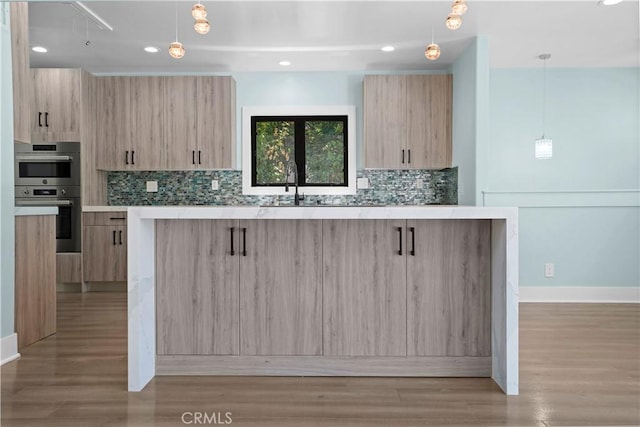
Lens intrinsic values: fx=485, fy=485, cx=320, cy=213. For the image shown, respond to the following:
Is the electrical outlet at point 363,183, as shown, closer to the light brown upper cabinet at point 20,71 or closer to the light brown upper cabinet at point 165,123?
the light brown upper cabinet at point 165,123

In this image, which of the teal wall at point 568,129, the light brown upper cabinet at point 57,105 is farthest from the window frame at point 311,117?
the light brown upper cabinet at point 57,105

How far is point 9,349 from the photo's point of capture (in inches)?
118

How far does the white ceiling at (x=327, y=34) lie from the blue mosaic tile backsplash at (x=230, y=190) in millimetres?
1204

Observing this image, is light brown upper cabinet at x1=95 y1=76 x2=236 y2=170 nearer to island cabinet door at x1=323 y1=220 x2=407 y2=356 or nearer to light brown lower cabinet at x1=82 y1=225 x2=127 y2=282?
light brown lower cabinet at x1=82 y1=225 x2=127 y2=282

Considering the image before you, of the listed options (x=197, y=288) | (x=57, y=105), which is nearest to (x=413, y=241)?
(x=197, y=288)

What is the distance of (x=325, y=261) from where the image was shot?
270cm

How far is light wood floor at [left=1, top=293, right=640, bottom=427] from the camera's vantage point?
2143 mm

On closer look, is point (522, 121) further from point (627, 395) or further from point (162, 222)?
point (162, 222)

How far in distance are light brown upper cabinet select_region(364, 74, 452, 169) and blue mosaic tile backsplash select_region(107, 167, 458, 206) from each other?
0.40 metres

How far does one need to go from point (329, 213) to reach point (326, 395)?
2.98ft

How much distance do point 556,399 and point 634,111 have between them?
14.3 feet

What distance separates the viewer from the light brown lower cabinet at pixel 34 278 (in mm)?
3249

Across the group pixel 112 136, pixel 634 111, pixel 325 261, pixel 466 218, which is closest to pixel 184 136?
pixel 112 136

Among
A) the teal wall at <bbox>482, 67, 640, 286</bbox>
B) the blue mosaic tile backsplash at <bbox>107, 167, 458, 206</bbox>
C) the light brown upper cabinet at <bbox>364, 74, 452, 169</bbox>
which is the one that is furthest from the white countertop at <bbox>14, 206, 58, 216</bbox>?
the teal wall at <bbox>482, 67, 640, 286</bbox>
